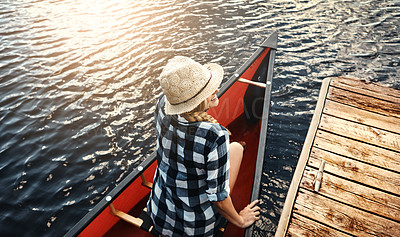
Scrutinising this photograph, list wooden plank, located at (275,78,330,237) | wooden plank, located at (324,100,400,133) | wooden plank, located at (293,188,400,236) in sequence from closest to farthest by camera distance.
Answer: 1. wooden plank, located at (293,188,400,236)
2. wooden plank, located at (275,78,330,237)
3. wooden plank, located at (324,100,400,133)

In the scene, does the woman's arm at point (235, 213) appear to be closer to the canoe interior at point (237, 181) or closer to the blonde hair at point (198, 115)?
the canoe interior at point (237, 181)

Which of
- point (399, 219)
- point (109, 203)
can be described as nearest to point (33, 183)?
point (109, 203)

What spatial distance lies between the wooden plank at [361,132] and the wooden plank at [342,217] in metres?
1.21

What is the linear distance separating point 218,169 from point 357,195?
7.20 feet

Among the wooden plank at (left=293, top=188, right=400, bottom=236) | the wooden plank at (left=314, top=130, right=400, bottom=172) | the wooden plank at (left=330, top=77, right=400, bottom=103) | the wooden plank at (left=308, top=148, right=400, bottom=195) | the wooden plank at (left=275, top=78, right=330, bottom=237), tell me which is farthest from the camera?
the wooden plank at (left=330, top=77, right=400, bottom=103)

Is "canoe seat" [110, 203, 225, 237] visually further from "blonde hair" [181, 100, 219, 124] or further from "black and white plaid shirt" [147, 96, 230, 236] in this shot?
"blonde hair" [181, 100, 219, 124]

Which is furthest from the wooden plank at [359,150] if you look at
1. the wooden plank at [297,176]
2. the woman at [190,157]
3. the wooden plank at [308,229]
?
the woman at [190,157]

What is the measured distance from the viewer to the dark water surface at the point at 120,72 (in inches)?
185

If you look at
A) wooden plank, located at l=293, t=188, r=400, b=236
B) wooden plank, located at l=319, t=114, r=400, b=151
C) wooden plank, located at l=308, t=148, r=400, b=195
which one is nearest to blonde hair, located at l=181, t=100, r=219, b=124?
wooden plank, located at l=293, t=188, r=400, b=236

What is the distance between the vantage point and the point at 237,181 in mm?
3867

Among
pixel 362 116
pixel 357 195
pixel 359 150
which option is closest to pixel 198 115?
pixel 357 195

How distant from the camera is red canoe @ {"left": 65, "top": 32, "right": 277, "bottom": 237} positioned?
10.0 ft

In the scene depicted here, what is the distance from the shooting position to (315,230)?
9.72 feet

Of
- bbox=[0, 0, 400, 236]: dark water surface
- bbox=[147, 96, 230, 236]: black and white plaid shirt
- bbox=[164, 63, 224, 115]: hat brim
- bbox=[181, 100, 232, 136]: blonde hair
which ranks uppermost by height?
bbox=[164, 63, 224, 115]: hat brim
